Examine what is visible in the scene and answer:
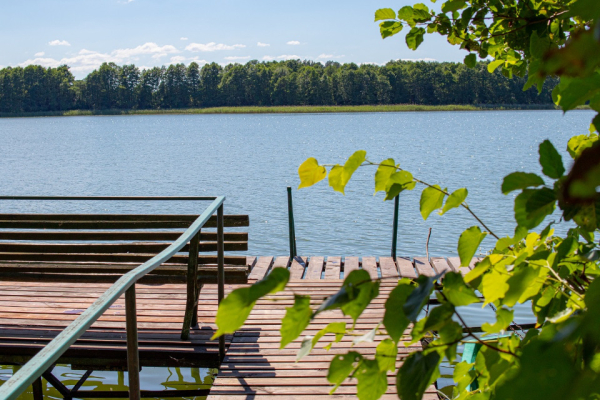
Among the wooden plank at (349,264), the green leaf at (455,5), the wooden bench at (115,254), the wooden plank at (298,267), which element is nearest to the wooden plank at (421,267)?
the wooden plank at (349,264)

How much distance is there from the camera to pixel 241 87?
119 meters

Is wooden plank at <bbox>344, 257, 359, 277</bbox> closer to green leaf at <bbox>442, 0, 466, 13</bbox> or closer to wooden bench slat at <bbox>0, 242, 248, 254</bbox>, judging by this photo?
wooden bench slat at <bbox>0, 242, 248, 254</bbox>

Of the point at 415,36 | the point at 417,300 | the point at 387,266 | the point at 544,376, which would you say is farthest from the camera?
the point at 387,266

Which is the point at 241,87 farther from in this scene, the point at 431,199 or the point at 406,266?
the point at 431,199

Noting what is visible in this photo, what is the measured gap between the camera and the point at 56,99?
396 feet

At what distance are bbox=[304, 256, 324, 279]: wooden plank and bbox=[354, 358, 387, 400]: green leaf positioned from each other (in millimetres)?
5640

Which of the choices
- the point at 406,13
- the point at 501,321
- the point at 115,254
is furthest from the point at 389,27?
the point at 115,254

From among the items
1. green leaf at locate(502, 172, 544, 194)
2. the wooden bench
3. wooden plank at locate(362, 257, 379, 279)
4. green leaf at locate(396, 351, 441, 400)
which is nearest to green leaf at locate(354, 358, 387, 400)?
green leaf at locate(396, 351, 441, 400)

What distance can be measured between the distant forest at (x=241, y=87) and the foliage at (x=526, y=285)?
103 metres

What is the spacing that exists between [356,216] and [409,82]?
97.4 metres

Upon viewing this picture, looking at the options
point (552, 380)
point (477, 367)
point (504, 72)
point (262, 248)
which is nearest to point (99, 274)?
point (504, 72)

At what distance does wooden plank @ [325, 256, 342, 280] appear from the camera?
21.4 ft

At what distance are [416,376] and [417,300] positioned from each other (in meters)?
0.12

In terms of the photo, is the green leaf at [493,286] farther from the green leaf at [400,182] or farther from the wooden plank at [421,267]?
the wooden plank at [421,267]
